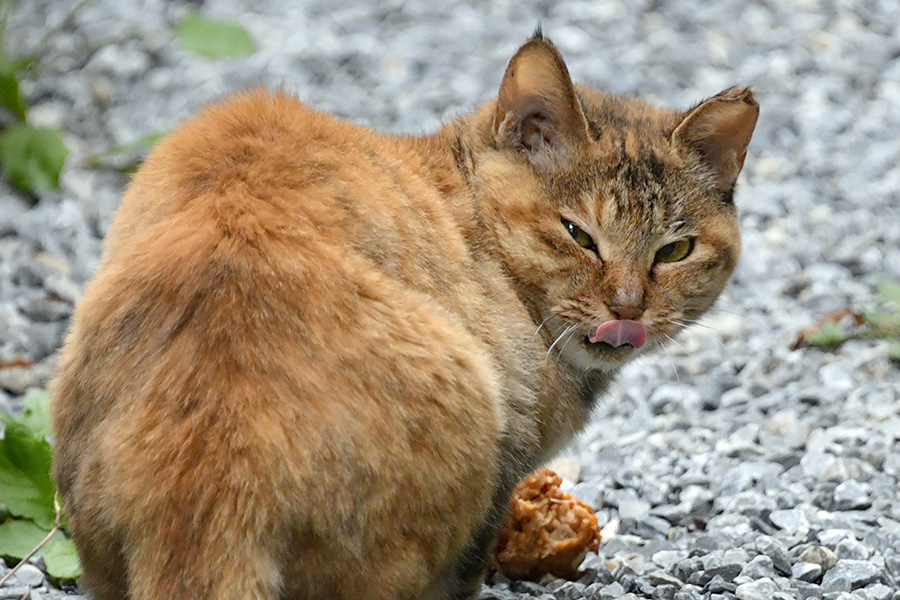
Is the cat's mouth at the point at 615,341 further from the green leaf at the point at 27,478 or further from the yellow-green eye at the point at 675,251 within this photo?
the green leaf at the point at 27,478

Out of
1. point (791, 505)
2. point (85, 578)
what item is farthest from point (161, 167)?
point (791, 505)

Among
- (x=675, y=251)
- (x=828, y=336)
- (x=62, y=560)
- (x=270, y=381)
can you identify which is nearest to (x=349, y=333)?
(x=270, y=381)

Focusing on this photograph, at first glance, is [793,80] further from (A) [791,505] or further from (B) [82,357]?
(B) [82,357]

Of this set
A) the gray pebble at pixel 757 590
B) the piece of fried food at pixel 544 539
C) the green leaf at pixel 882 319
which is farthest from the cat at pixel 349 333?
the green leaf at pixel 882 319

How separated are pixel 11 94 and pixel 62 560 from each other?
2.83 metres

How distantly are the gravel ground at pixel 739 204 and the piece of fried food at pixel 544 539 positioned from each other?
56mm

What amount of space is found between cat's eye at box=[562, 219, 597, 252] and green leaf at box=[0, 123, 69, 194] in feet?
9.86

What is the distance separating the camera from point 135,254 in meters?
2.29

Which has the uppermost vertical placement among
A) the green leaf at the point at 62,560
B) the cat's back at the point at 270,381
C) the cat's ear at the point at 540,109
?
the cat's ear at the point at 540,109

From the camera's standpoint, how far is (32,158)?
501cm

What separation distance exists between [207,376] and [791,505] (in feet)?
7.00

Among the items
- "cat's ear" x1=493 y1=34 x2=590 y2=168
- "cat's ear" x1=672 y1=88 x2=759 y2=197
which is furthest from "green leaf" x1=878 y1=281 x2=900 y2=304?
"cat's ear" x1=493 y1=34 x2=590 y2=168

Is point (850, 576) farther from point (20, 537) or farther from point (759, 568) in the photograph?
point (20, 537)

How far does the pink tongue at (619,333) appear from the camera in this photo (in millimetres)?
2855
